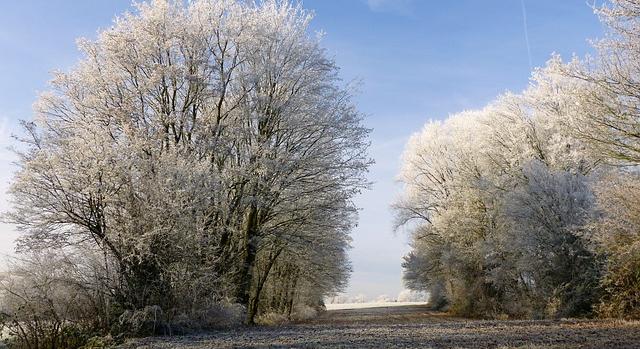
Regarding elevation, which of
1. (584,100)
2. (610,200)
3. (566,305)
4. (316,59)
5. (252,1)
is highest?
(252,1)

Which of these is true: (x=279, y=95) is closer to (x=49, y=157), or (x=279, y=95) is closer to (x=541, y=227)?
(x=49, y=157)

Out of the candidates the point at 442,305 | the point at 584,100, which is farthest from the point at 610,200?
the point at 442,305

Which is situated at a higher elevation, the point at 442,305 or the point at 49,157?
the point at 49,157

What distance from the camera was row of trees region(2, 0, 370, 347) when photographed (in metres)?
15.6

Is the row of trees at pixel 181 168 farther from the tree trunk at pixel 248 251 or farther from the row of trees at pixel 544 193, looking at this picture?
A: the row of trees at pixel 544 193

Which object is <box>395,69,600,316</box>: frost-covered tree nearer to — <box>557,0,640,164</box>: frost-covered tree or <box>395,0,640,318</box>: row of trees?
<box>395,0,640,318</box>: row of trees

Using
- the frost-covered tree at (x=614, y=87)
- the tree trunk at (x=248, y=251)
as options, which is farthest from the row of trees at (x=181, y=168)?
the frost-covered tree at (x=614, y=87)

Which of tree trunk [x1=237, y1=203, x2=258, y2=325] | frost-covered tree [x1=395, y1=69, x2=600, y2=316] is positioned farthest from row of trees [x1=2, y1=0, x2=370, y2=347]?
frost-covered tree [x1=395, y1=69, x2=600, y2=316]

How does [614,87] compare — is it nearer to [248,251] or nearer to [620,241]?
[620,241]

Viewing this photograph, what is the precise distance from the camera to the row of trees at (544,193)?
16625 millimetres

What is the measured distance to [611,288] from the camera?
730 inches

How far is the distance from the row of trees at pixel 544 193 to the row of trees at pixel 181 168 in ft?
25.6

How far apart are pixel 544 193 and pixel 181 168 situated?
15034 millimetres

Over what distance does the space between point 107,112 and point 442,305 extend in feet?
115
